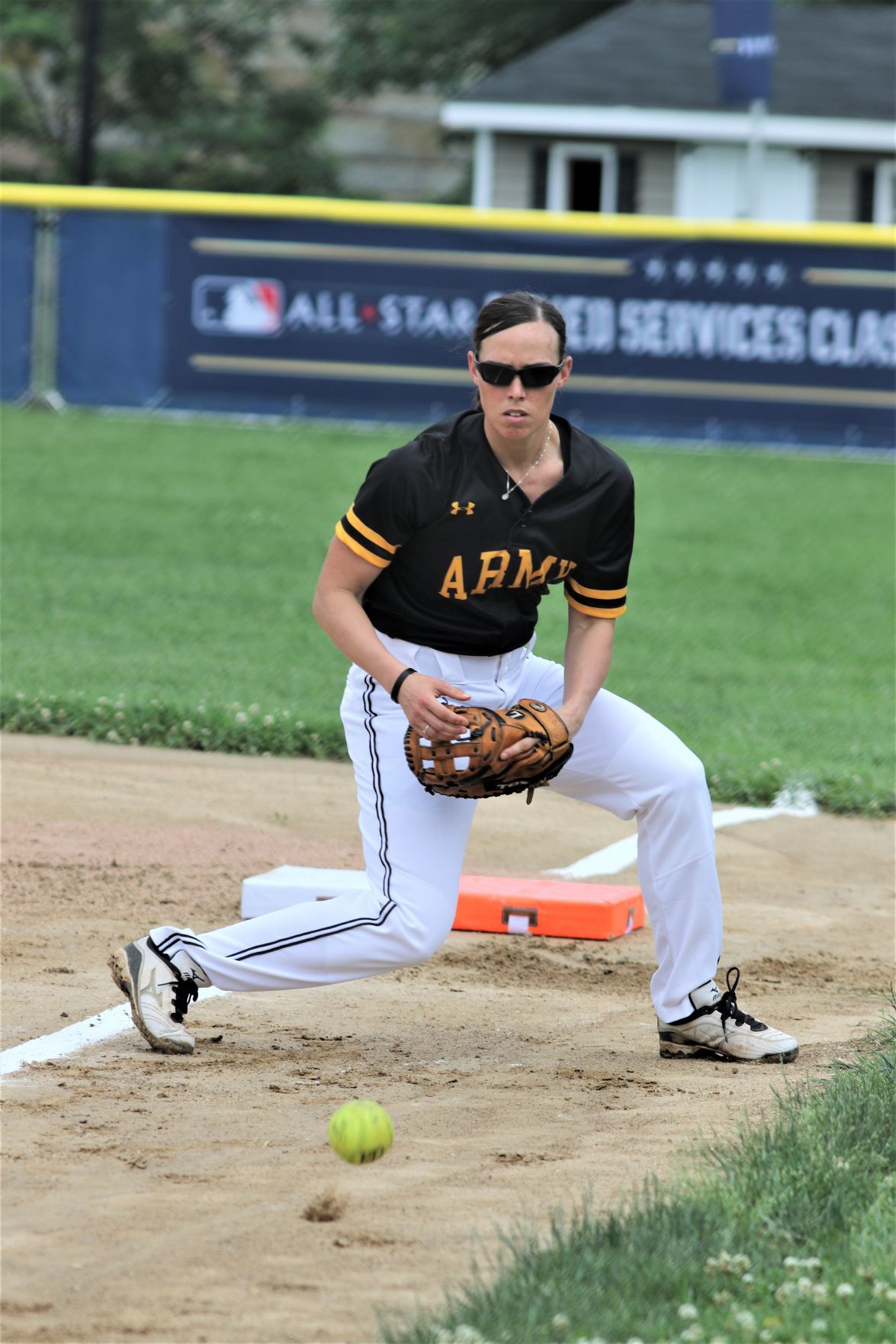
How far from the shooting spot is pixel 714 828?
250 inches

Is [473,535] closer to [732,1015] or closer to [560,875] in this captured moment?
[732,1015]

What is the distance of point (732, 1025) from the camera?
449 centimetres

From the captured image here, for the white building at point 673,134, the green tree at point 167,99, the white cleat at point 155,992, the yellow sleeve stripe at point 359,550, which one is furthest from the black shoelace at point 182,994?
the green tree at point 167,99

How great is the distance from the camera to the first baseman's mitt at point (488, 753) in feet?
13.5

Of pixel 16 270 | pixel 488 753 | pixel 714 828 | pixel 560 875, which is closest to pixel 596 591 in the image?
pixel 488 753

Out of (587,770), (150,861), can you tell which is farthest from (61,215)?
(587,770)

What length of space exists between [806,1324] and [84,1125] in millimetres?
1633

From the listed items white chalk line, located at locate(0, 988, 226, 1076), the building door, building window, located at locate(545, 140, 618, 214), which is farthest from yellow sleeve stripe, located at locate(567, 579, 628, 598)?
building window, located at locate(545, 140, 618, 214)

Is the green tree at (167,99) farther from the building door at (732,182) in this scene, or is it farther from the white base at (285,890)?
the white base at (285,890)

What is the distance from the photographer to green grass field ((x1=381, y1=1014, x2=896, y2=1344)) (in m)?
2.85

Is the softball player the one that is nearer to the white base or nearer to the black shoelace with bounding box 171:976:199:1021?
the black shoelace with bounding box 171:976:199:1021

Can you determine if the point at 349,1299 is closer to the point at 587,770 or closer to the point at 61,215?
the point at 587,770

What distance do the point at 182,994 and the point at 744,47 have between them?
16204mm

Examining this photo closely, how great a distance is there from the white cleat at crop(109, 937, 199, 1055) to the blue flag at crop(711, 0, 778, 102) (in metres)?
16.0
